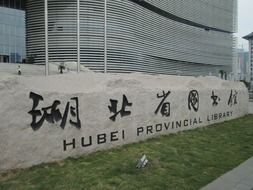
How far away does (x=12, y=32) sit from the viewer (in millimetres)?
35719

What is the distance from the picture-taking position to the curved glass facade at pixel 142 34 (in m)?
35.9

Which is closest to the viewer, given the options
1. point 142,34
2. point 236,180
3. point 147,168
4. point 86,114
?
point 236,180

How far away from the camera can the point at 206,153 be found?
28.6ft

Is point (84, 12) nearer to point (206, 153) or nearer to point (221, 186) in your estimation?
point (206, 153)

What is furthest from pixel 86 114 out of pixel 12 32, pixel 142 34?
pixel 142 34

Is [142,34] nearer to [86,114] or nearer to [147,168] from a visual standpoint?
[86,114]

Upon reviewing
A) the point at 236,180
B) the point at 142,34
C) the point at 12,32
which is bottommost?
the point at 236,180

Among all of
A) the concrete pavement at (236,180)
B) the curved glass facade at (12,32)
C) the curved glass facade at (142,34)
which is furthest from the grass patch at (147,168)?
the curved glass facade at (12,32)

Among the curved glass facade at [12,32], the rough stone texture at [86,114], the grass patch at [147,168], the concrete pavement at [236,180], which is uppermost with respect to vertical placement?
the curved glass facade at [12,32]

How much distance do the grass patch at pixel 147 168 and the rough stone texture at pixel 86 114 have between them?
257mm

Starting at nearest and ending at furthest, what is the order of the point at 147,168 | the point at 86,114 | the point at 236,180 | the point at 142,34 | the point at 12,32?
1. the point at 236,180
2. the point at 147,168
3. the point at 86,114
4. the point at 12,32
5. the point at 142,34

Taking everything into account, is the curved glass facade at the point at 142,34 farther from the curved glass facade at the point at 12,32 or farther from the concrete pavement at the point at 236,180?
the concrete pavement at the point at 236,180

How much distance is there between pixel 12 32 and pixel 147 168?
3131 centimetres

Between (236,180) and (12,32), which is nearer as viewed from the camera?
(236,180)
